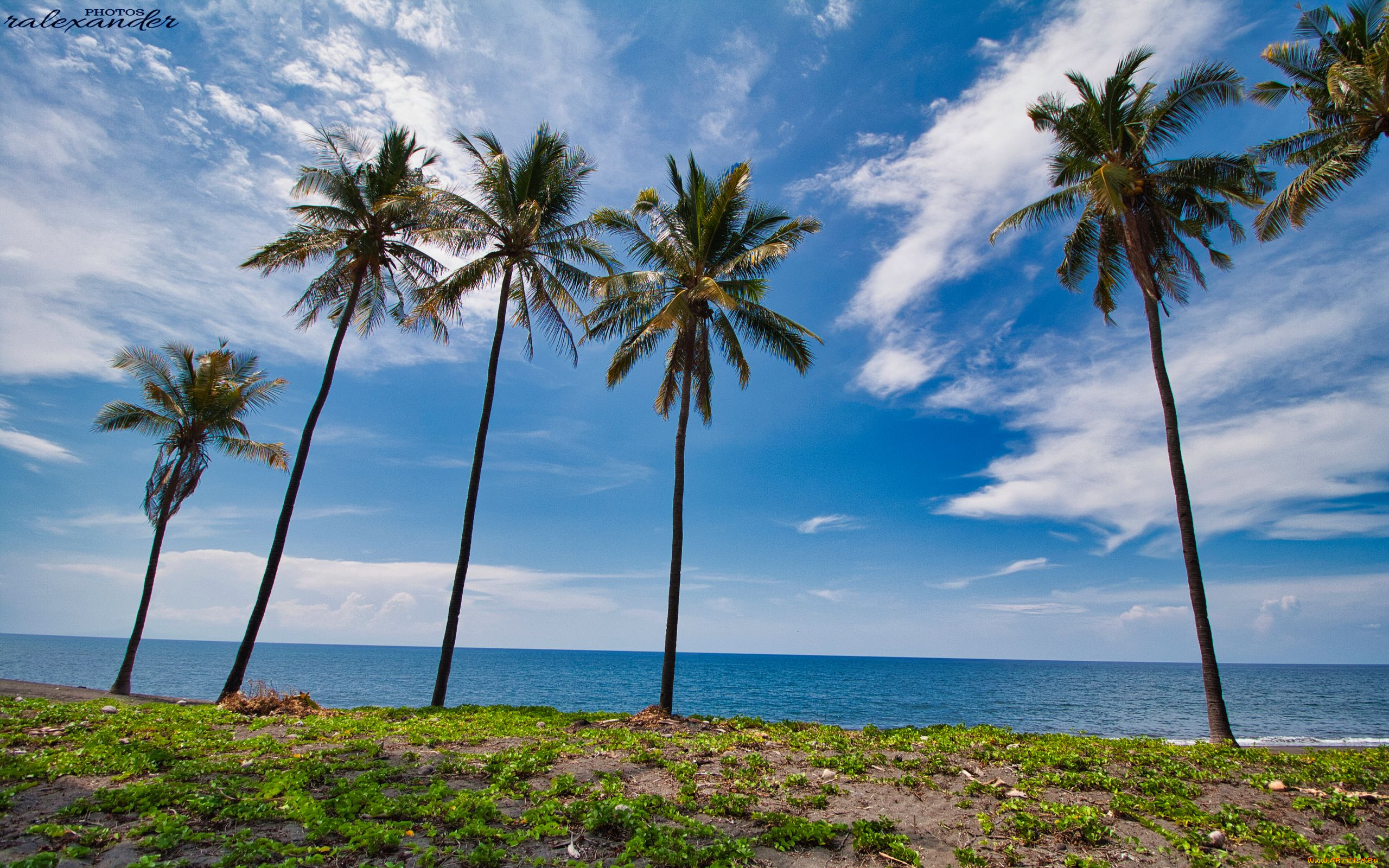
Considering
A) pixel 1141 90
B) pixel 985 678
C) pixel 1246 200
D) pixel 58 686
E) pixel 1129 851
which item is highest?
pixel 1141 90

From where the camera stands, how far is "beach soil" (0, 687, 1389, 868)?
480cm

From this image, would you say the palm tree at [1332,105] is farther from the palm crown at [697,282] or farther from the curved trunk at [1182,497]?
the palm crown at [697,282]

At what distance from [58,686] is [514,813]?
59.3 feet

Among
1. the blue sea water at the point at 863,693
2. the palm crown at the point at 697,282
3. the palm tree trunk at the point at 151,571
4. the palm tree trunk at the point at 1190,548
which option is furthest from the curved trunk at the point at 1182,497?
the palm tree trunk at the point at 151,571

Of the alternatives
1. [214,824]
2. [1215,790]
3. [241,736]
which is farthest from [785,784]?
[241,736]

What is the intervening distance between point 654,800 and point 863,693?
192 feet

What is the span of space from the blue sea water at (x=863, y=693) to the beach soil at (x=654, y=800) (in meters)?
21.4

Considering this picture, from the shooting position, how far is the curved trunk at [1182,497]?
438 inches

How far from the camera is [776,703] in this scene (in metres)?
45.3

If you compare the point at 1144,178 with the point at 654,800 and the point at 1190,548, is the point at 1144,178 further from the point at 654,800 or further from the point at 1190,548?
the point at 654,800

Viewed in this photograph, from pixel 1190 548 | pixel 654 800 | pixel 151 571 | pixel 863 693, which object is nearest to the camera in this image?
pixel 654 800

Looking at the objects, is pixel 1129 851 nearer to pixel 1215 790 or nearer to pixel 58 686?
pixel 1215 790

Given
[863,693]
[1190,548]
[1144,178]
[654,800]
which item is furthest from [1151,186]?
[863,693]

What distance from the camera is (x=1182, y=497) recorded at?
40.0ft
